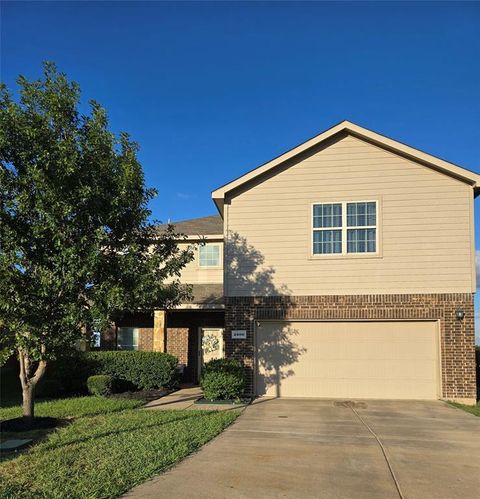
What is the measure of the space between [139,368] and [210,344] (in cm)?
420

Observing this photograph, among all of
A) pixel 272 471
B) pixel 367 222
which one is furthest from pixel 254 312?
pixel 272 471

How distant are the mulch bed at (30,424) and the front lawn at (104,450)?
0.35 metres

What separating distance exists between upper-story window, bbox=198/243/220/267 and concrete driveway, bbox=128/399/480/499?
26.6ft

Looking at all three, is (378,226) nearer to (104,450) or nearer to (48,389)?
(104,450)

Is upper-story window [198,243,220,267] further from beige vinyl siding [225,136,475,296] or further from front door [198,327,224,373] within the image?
beige vinyl siding [225,136,475,296]

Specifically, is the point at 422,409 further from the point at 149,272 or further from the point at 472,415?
the point at 149,272

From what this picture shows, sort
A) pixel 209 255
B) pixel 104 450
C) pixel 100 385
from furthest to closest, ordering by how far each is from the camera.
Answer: pixel 209 255 < pixel 100 385 < pixel 104 450

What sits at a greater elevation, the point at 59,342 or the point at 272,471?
the point at 59,342

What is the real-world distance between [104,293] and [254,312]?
6275 millimetres

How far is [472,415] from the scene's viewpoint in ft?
38.7

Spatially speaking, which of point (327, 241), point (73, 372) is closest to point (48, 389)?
point (73, 372)

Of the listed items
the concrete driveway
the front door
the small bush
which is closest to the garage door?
the concrete driveway

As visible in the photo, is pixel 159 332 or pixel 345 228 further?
pixel 159 332

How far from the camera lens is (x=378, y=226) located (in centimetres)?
1460
